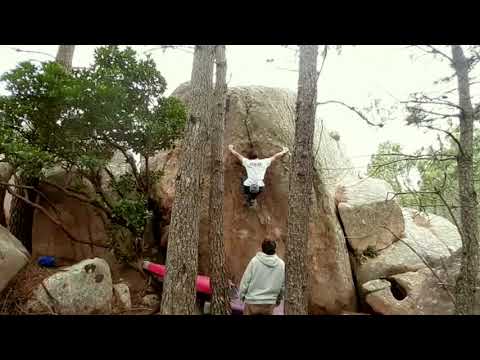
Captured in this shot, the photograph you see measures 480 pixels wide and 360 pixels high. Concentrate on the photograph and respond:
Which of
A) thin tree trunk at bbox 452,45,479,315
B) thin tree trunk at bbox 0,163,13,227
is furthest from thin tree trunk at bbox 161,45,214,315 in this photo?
thin tree trunk at bbox 0,163,13,227

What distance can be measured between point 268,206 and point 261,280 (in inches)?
153

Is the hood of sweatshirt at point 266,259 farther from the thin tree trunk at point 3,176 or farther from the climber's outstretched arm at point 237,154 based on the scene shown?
the thin tree trunk at point 3,176

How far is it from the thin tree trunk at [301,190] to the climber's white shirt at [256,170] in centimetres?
257

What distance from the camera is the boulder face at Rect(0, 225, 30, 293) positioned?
234 inches

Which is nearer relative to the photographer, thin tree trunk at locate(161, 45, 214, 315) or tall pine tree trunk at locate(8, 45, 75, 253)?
thin tree trunk at locate(161, 45, 214, 315)

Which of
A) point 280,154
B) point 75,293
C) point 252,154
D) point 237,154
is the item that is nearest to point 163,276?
point 75,293

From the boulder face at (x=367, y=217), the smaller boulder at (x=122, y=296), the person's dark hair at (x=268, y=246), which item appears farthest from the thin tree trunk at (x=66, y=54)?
the boulder face at (x=367, y=217)

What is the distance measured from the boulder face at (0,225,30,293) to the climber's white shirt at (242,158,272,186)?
195 inches

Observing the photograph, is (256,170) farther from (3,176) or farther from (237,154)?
(3,176)

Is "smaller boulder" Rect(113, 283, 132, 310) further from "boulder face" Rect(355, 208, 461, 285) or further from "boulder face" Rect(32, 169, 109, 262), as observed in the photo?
"boulder face" Rect(355, 208, 461, 285)

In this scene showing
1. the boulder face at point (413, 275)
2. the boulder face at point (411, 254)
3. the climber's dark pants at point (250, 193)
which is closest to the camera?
the boulder face at point (413, 275)

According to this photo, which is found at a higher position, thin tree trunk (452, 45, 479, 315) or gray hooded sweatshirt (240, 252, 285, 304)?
thin tree trunk (452, 45, 479, 315)

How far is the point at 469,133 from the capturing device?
4191 mm

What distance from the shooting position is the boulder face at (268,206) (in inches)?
292
